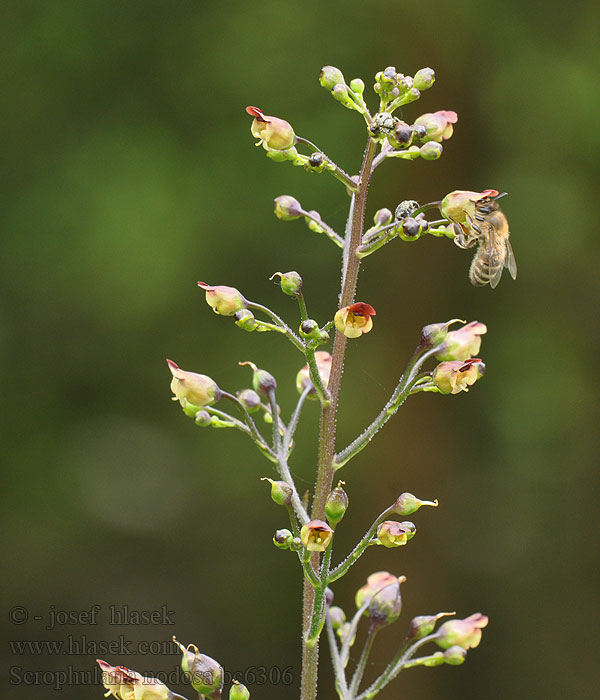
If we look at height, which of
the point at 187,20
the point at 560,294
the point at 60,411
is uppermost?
the point at 187,20

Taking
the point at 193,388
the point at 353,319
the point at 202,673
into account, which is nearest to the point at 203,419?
the point at 193,388

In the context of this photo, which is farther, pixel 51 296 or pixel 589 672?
pixel 589 672

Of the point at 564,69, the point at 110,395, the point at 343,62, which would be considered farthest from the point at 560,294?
the point at 110,395

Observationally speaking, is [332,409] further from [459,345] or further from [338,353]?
[459,345]

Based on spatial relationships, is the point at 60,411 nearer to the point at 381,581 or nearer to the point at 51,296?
the point at 51,296

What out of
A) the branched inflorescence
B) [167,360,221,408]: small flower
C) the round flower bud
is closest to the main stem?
the branched inflorescence

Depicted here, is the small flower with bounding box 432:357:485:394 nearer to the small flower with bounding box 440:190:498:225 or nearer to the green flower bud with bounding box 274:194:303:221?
the small flower with bounding box 440:190:498:225

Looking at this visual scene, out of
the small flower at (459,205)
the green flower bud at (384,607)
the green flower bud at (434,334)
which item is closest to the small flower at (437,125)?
the small flower at (459,205)

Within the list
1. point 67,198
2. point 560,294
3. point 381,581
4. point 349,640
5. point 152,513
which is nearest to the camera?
point 349,640
